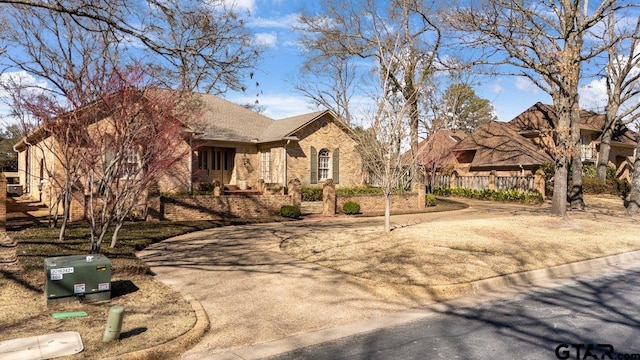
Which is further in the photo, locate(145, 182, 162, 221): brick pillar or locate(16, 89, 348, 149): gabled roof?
locate(16, 89, 348, 149): gabled roof

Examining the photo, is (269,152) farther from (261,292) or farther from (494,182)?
(261,292)

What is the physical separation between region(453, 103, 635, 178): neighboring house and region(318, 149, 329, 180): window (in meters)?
12.9

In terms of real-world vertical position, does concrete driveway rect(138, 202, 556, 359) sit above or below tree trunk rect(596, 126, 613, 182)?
below

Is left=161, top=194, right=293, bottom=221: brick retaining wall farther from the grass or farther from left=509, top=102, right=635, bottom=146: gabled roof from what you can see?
left=509, top=102, right=635, bottom=146: gabled roof

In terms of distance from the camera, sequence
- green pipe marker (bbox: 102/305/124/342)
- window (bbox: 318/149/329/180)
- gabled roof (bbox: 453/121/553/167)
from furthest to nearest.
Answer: gabled roof (bbox: 453/121/553/167) → window (bbox: 318/149/329/180) → green pipe marker (bbox: 102/305/124/342)

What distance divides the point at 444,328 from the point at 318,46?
26699 millimetres

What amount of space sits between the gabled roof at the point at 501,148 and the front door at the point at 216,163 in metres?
18.9

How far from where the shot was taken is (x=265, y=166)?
3030 centimetres

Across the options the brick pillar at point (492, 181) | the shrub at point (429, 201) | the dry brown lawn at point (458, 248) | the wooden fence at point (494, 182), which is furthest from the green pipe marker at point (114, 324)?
the brick pillar at point (492, 181)

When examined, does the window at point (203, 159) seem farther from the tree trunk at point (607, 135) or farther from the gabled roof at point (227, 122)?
the tree trunk at point (607, 135)

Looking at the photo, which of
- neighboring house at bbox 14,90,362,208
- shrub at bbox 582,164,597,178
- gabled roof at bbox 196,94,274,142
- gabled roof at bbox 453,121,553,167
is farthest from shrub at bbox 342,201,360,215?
shrub at bbox 582,164,597,178

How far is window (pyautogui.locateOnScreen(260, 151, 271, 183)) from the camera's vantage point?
29969 millimetres

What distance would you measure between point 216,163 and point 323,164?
6577mm

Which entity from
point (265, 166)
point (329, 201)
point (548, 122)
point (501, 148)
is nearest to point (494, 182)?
point (501, 148)
